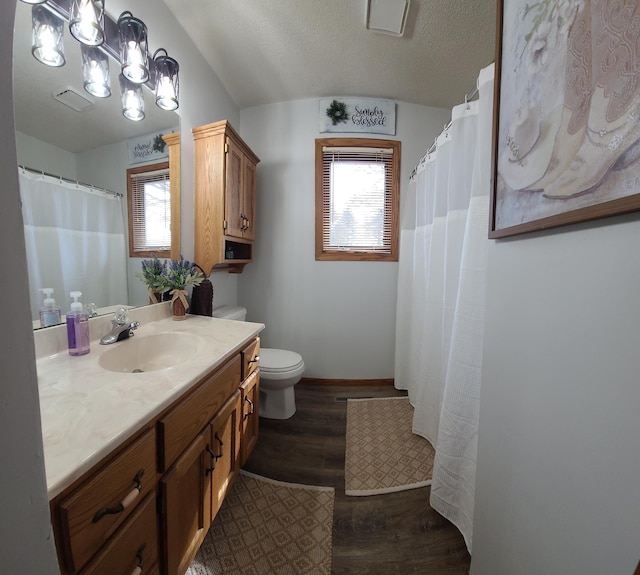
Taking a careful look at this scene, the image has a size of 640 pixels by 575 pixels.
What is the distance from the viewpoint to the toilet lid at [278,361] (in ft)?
5.21

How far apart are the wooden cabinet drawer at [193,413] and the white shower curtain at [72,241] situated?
1.78ft

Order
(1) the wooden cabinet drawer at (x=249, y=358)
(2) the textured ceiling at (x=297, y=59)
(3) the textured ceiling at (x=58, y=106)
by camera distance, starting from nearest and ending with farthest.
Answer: (3) the textured ceiling at (x=58, y=106), (2) the textured ceiling at (x=297, y=59), (1) the wooden cabinet drawer at (x=249, y=358)

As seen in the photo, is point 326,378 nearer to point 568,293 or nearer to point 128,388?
Answer: point 128,388

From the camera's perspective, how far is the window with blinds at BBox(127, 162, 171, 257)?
115cm

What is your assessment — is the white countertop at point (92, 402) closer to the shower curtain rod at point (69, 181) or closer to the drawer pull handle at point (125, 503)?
the drawer pull handle at point (125, 503)

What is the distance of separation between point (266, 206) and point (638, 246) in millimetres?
2093

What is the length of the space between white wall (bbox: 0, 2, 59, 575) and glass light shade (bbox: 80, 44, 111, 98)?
1.05 metres

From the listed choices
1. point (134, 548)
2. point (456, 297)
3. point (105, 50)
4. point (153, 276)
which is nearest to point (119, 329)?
point (153, 276)

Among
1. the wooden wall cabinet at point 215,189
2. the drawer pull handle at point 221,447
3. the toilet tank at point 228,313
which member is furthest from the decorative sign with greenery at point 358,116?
the drawer pull handle at point 221,447

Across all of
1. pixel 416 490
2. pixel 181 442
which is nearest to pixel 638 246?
pixel 181 442

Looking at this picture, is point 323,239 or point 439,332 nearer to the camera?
point 439,332

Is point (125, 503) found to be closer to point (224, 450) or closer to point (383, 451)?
point (224, 450)

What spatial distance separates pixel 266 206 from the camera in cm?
212

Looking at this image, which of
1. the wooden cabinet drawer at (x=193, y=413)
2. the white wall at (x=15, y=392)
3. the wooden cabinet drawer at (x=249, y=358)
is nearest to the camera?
the white wall at (x=15, y=392)
